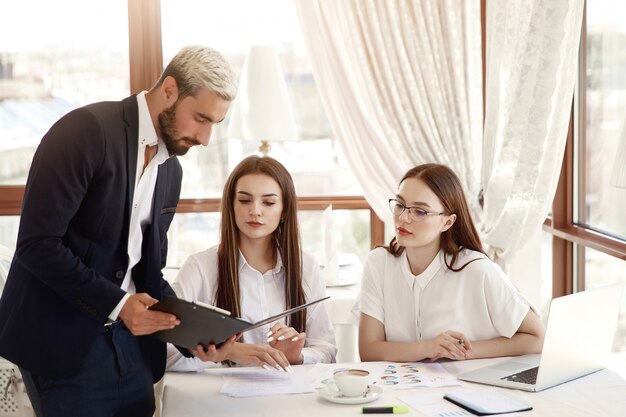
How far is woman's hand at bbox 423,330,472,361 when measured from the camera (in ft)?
7.13

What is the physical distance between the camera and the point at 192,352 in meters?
2.10

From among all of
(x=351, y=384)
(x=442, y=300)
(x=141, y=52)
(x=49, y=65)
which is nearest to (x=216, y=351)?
(x=351, y=384)

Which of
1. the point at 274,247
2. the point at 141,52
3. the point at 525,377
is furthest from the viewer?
the point at 141,52

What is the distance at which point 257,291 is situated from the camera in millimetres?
2438

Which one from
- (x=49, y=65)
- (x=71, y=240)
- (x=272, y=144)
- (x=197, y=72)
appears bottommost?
(x=71, y=240)

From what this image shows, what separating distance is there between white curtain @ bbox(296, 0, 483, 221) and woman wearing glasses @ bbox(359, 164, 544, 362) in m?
1.37

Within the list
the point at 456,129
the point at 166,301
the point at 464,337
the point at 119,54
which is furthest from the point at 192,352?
the point at 119,54

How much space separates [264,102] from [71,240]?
1917 mm

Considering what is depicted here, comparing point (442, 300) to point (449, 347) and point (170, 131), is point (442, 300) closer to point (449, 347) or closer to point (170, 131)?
point (449, 347)

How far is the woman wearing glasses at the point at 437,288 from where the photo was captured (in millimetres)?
2326

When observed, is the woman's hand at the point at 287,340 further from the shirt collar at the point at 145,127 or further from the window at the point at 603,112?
the window at the point at 603,112

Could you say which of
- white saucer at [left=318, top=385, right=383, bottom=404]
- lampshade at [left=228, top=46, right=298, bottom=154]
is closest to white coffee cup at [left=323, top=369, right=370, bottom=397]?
white saucer at [left=318, top=385, right=383, bottom=404]

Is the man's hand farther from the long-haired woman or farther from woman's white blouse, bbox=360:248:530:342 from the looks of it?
woman's white blouse, bbox=360:248:530:342

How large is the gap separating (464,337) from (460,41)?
1.98m
